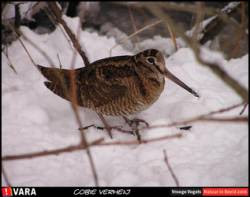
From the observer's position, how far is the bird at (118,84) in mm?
3000

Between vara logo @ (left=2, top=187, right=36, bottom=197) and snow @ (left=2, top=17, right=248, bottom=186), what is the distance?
64 mm

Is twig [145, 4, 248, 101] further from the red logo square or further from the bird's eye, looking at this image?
the bird's eye

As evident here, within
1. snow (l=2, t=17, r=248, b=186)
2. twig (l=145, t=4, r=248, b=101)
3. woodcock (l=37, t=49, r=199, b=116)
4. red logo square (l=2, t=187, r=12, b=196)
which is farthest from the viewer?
woodcock (l=37, t=49, r=199, b=116)

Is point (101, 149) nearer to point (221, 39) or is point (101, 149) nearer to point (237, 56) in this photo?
point (237, 56)

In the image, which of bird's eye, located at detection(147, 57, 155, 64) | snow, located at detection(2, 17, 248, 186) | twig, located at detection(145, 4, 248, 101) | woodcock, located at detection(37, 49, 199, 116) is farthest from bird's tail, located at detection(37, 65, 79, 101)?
twig, located at detection(145, 4, 248, 101)

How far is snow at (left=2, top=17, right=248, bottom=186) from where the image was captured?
2.53m

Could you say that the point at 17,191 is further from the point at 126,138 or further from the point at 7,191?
the point at 126,138

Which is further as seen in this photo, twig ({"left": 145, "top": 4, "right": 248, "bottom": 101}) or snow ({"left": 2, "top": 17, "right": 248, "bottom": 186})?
snow ({"left": 2, "top": 17, "right": 248, "bottom": 186})

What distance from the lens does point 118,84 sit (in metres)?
3.00

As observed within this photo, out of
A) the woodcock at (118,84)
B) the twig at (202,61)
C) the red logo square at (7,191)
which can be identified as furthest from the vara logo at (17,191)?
the twig at (202,61)

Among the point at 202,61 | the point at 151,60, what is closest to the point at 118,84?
the point at 151,60

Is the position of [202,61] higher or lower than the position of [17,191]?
lower

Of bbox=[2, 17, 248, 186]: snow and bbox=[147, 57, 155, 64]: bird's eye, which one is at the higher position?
bbox=[147, 57, 155, 64]: bird's eye

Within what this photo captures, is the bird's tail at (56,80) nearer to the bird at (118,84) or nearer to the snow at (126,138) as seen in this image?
the bird at (118,84)
